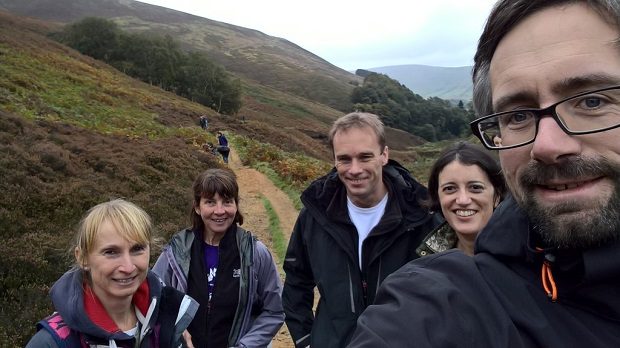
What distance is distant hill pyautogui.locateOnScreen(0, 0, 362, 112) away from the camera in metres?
89.9

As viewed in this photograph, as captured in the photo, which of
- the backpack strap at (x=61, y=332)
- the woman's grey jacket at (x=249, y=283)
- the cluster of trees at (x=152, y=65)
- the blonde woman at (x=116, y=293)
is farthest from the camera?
the cluster of trees at (x=152, y=65)

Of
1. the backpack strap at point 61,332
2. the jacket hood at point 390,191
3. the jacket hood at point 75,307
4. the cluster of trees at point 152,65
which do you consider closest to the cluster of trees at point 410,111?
the cluster of trees at point 152,65

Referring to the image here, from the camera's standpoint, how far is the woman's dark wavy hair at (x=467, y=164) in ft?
8.48

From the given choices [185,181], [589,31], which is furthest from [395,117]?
[589,31]

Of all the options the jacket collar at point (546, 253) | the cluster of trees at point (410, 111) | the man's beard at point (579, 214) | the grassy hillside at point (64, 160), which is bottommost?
the grassy hillside at point (64, 160)

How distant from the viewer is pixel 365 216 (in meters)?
2.71

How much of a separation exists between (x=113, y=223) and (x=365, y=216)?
4.92 ft

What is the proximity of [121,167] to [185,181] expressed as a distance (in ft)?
6.04

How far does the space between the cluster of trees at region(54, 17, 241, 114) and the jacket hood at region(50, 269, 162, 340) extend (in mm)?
45809

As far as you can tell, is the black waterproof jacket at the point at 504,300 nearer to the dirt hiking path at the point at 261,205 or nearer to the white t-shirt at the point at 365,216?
the white t-shirt at the point at 365,216

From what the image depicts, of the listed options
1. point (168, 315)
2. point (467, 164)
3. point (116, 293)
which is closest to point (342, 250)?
point (467, 164)

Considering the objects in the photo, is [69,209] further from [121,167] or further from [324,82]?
[324,82]

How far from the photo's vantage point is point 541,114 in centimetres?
108

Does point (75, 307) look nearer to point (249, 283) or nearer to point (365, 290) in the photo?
point (249, 283)
